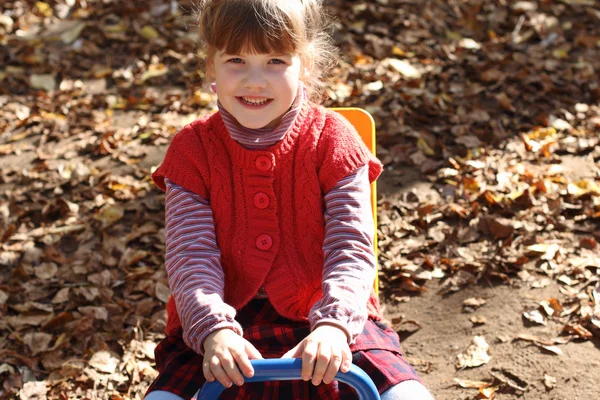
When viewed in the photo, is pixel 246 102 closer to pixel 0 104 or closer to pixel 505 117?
pixel 505 117

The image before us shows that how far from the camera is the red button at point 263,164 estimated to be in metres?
2.07

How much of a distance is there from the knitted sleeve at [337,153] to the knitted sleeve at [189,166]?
1.05ft

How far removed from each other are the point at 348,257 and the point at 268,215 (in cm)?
26

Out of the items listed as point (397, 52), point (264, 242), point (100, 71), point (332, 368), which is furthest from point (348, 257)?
point (100, 71)

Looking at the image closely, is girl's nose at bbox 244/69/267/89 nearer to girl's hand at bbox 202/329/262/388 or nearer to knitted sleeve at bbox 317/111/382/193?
knitted sleeve at bbox 317/111/382/193

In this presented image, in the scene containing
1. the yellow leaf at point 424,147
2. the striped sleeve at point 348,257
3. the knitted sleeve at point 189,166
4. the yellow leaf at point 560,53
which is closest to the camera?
the striped sleeve at point 348,257

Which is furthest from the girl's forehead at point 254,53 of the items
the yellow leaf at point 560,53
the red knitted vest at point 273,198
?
the yellow leaf at point 560,53

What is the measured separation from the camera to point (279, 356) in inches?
79.1

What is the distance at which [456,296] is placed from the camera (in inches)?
118

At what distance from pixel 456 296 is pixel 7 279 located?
1859 mm

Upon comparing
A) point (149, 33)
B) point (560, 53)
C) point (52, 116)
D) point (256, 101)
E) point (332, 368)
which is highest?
point (256, 101)

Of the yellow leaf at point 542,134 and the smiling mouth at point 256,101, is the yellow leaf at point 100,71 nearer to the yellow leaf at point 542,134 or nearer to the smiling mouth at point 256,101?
the yellow leaf at point 542,134

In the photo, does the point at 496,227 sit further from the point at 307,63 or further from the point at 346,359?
the point at 346,359

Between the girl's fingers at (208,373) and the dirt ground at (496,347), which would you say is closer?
the girl's fingers at (208,373)
